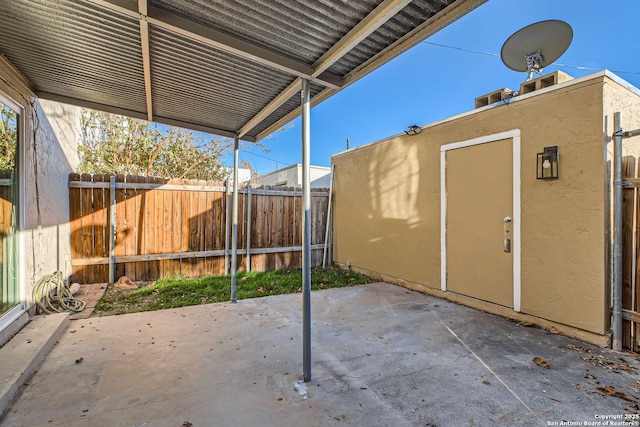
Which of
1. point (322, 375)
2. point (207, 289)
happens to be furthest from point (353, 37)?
point (207, 289)

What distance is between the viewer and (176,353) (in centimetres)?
269

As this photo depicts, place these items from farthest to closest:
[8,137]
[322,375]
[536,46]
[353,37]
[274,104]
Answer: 1. [536,46]
2. [274,104]
3. [8,137]
4. [322,375]
5. [353,37]

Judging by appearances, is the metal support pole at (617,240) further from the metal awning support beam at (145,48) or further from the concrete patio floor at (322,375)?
the metal awning support beam at (145,48)

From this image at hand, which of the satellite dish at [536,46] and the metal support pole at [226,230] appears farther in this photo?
the metal support pole at [226,230]

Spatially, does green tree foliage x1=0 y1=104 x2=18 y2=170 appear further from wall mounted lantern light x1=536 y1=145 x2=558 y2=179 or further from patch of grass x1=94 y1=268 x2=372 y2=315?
wall mounted lantern light x1=536 y1=145 x2=558 y2=179

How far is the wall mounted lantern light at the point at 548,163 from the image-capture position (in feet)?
10.6

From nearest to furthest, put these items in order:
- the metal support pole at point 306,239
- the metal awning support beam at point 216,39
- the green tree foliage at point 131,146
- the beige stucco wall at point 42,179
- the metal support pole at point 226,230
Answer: the metal awning support beam at point 216,39 → the metal support pole at point 306,239 → the beige stucco wall at point 42,179 → the metal support pole at point 226,230 → the green tree foliage at point 131,146

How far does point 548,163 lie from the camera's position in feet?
10.6

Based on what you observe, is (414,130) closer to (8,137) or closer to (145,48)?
(145,48)

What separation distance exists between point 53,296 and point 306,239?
357 cm

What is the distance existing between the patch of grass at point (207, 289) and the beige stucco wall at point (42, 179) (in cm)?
88

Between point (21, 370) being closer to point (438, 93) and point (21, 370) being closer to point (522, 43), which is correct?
point (522, 43)

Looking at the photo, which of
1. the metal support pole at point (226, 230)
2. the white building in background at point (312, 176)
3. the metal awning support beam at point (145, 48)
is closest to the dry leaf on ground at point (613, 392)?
the metal awning support beam at point (145, 48)

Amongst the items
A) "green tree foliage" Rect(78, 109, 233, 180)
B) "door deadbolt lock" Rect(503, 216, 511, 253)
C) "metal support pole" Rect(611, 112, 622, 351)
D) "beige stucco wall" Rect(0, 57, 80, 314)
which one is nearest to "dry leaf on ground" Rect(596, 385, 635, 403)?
"metal support pole" Rect(611, 112, 622, 351)
